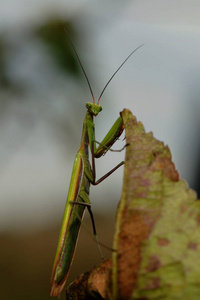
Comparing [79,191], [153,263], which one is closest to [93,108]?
[79,191]

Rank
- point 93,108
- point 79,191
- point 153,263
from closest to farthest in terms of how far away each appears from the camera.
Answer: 1. point 153,263
2. point 79,191
3. point 93,108

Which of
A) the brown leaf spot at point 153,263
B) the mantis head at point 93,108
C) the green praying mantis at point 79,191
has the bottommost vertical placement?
the brown leaf spot at point 153,263

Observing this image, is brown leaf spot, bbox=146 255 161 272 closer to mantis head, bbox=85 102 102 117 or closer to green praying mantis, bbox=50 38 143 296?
green praying mantis, bbox=50 38 143 296

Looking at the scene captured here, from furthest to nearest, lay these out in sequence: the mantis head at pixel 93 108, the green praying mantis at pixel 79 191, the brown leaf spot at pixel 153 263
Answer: the mantis head at pixel 93 108, the green praying mantis at pixel 79 191, the brown leaf spot at pixel 153 263

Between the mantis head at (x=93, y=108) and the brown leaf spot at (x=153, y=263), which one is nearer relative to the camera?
the brown leaf spot at (x=153, y=263)

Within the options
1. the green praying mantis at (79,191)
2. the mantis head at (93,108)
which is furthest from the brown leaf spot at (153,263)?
the mantis head at (93,108)

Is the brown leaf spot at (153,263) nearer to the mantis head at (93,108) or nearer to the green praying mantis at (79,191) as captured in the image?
the green praying mantis at (79,191)

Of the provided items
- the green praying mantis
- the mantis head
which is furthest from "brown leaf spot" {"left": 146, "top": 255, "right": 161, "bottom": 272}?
the mantis head

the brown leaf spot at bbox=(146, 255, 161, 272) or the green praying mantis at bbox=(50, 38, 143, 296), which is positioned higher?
the green praying mantis at bbox=(50, 38, 143, 296)

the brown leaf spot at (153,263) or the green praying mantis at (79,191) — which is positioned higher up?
the green praying mantis at (79,191)

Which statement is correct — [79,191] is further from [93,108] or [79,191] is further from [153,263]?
[153,263]
